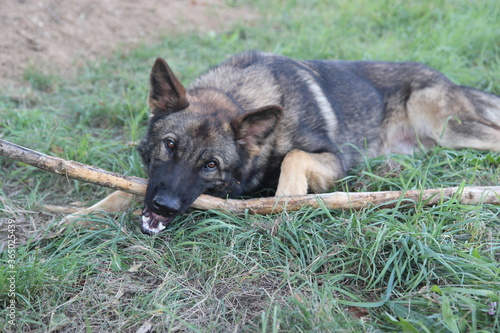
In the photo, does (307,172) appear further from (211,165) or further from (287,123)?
(211,165)

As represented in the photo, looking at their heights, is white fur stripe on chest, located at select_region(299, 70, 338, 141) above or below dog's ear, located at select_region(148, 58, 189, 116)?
below

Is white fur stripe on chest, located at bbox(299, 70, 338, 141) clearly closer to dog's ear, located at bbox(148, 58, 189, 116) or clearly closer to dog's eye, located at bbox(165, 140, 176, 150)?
dog's ear, located at bbox(148, 58, 189, 116)

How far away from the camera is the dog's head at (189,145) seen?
2994 millimetres

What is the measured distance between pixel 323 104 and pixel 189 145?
62.9 inches

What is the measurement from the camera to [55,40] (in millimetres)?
6434

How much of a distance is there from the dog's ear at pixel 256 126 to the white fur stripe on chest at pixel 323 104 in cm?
95

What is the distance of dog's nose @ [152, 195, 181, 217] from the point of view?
114 inches

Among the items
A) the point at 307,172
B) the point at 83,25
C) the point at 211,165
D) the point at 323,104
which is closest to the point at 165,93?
the point at 211,165

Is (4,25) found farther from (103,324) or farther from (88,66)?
(103,324)

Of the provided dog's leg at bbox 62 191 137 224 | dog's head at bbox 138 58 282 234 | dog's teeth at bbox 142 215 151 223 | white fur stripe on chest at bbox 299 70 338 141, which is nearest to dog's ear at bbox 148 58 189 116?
dog's head at bbox 138 58 282 234

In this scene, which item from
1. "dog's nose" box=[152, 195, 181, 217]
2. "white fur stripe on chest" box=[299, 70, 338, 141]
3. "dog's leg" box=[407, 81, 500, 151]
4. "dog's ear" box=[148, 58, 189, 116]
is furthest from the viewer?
"dog's leg" box=[407, 81, 500, 151]

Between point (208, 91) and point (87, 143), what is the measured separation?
1.44 metres

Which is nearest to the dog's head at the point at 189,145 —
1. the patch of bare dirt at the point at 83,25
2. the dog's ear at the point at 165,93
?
the dog's ear at the point at 165,93

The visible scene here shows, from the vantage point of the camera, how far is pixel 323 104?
13.5 ft
